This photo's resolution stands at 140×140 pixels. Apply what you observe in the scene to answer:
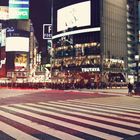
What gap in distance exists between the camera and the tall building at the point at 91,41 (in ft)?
375

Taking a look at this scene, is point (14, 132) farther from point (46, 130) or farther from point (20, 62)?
point (20, 62)

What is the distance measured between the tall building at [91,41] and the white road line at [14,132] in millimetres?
96608

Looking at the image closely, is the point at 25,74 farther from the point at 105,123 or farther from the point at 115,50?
the point at 105,123

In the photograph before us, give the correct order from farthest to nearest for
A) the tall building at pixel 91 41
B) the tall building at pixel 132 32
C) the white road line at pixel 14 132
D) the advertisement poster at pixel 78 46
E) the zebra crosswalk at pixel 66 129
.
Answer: the tall building at pixel 132 32 < the tall building at pixel 91 41 < the advertisement poster at pixel 78 46 < the zebra crosswalk at pixel 66 129 < the white road line at pixel 14 132

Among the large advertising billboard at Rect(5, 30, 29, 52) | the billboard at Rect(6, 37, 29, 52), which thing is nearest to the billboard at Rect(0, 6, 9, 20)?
the large advertising billboard at Rect(5, 30, 29, 52)

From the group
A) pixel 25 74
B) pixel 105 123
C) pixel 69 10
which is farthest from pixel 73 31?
pixel 105 123

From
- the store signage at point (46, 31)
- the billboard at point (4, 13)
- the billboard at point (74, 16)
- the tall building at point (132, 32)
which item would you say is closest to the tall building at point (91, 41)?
the billboard at point (74, 16)

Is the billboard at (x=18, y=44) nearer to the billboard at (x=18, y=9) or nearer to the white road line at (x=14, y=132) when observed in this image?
the billboard at (x=18, y=9)

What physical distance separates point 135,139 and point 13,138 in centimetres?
316

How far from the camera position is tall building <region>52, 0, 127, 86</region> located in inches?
4496

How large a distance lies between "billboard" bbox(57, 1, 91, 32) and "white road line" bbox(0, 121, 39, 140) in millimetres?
104843

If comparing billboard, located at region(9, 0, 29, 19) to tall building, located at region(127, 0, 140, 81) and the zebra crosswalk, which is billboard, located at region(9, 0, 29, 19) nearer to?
tall building, located at region(127, 0, 140, 81)

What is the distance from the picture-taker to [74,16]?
11969 cm

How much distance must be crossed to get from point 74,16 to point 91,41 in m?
10.8
